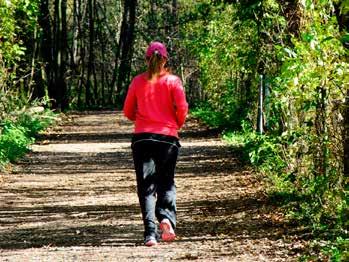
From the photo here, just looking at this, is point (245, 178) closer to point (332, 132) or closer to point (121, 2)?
point (332, 132)

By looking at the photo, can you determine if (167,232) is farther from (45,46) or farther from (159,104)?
(45,46)

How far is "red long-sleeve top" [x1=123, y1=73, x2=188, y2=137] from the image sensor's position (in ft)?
26.9

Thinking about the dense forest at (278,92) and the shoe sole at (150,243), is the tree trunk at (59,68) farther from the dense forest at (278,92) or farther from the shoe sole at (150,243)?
the shoe sole at (150,243)

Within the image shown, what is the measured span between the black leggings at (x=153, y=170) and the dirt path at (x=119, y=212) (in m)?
0.33

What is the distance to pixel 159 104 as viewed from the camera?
8258mm

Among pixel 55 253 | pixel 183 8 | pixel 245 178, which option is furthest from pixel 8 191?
pixel 183 8

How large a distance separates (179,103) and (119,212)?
A: 2765 millimetres

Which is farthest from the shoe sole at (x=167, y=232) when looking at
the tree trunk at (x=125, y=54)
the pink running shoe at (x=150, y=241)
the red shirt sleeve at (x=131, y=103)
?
the tree trunk at (x=125, y=54)

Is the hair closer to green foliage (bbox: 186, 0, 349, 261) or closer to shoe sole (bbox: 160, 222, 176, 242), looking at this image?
green foliage (bbox: 186, 0, 349, 261)

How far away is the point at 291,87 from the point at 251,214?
1977 mm

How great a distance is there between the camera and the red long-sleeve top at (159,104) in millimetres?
8203

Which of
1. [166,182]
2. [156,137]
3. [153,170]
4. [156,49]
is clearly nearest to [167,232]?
[166,182]

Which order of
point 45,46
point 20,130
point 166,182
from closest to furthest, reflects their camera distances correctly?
point 166,182 → point 20,130 → point 45,46

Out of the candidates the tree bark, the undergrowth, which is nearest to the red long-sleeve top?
the undergrowth
